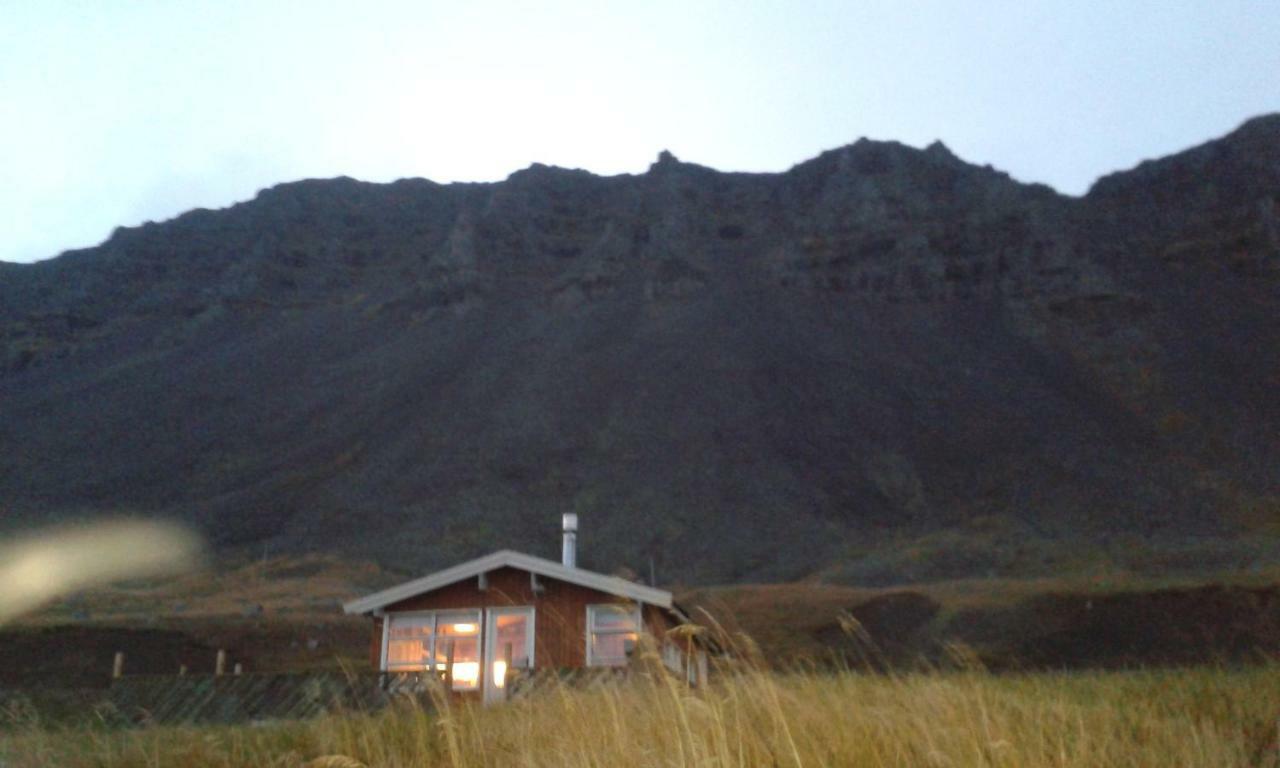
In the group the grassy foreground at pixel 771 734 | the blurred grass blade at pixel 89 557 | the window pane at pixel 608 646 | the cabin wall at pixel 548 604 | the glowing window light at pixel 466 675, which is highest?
the grassy foreground at pixel 771 734

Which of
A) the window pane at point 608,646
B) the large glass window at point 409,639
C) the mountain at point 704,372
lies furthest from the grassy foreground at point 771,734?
the mountain at point 704,372

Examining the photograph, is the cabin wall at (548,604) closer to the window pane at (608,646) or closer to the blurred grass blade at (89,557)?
the window pane at (608,646)

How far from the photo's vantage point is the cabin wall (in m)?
17.9

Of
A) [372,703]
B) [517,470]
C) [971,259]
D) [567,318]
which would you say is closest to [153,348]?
[567,318]

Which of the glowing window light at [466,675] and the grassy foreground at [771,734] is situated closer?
the grassy foreground at [771,734]

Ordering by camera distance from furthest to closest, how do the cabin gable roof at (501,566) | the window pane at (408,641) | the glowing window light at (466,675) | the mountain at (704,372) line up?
the mountain at (704,372) → the window pane at (408,641) → the glowing window light at (466,675) → the cabin gable roof at (501,566)

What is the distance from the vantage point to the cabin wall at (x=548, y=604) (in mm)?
17906

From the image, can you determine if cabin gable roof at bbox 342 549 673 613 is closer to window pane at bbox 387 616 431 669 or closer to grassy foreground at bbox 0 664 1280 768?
window pane at bbox 387 616 431 669

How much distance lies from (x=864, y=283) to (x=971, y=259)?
921 centimetres

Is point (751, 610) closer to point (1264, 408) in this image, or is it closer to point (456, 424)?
point (456, 424)

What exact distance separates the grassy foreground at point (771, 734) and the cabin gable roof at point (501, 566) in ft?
33.8

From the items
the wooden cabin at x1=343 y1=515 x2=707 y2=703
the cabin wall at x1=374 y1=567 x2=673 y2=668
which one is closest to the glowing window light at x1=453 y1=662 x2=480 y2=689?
the wooden cabin at x1=343 y1=515 x2=707 y2=703

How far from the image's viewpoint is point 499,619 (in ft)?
60.3

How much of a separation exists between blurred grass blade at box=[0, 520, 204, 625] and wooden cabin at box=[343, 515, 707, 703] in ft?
113
